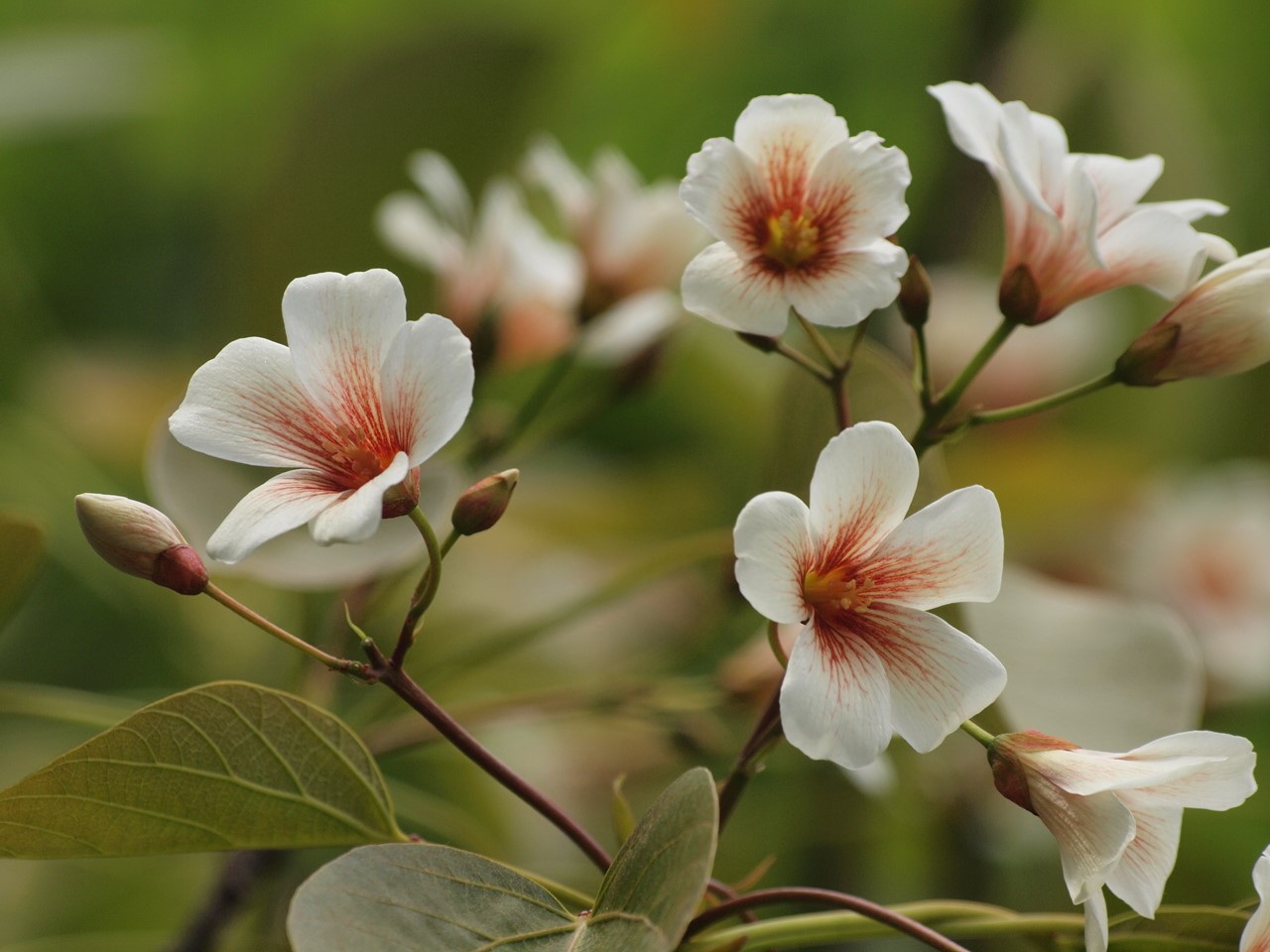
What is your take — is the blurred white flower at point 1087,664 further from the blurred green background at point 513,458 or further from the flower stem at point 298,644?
the flower stem at point 298,644

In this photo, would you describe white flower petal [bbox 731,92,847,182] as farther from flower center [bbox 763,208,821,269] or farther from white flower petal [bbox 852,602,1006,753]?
white flower petal [bbox 852,602,1006,753]

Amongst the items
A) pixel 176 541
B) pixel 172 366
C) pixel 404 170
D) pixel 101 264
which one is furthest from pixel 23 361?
pixel 176 541

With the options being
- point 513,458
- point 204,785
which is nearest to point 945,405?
point 204,785

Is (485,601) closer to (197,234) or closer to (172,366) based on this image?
(172,366)

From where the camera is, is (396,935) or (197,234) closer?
(396,935)

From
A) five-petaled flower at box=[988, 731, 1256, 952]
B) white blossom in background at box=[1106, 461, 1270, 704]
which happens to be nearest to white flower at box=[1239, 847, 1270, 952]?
five-petaled flower at box=[988, 731, 1256, 952]

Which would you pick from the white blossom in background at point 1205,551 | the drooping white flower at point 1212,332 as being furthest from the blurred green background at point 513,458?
the drooping white flower at point 1212,332

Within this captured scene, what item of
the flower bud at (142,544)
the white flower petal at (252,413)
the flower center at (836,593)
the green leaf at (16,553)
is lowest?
the green leaf at (16,553)
